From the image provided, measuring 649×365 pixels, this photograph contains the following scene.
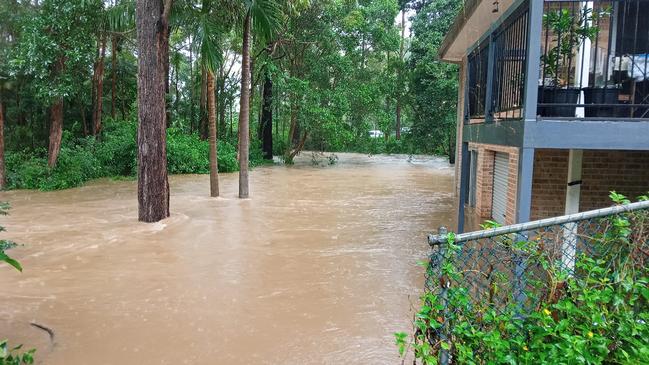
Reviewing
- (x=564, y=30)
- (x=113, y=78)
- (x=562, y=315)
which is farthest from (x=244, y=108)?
(x=562, y=315)

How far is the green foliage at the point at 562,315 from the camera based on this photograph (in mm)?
3139

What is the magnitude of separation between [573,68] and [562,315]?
558cm

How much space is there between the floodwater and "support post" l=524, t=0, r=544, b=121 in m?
2.74

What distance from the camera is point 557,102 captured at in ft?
18.7

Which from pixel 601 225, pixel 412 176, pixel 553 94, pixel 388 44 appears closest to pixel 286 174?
pixel 412 176

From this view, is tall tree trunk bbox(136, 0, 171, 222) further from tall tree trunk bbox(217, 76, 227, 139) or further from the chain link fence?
tall tree trunk bbox(217, 76, 227, 139)

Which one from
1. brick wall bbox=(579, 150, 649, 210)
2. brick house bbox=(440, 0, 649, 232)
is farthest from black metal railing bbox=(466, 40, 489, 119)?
brick wall bbox=(579, 150, 649, 210)

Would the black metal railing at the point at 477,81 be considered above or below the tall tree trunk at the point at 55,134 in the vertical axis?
above

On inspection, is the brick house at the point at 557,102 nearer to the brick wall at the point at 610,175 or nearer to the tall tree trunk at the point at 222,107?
the brick wall at the point at 610,175

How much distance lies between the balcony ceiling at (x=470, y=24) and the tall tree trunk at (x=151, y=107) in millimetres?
6246

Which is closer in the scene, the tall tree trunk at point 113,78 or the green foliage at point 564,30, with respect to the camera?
the green foliage at point 564,30

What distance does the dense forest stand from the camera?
13.6 m

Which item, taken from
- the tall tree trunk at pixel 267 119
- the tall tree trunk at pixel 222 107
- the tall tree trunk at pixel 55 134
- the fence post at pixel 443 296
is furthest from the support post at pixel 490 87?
the tall tree trunk at pixel 222 107

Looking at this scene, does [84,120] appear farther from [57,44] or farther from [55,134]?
[57,44]
